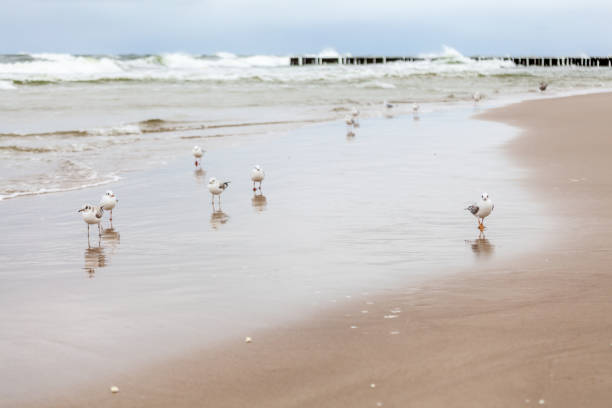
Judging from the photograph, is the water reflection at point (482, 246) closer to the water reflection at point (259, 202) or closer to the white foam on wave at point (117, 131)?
the water reflection at point (259, 202)

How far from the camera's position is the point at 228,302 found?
508cm

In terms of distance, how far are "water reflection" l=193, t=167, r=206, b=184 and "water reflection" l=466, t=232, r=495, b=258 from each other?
5.27 metres

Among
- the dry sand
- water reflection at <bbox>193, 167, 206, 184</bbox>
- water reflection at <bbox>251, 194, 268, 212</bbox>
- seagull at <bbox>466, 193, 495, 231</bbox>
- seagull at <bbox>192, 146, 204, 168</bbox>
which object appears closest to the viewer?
the dry sand

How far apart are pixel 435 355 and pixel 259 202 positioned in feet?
17.4

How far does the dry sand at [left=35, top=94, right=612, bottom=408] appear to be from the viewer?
355 cm

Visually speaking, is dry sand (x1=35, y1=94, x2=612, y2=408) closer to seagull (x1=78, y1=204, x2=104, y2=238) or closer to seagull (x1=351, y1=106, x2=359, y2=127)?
seagull (x1=78, y1=204, x2=104, y2=238)

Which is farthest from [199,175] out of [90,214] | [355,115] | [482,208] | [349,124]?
[355,115]

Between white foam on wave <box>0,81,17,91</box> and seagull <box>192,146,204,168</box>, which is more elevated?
white foam on wave <box>0,81,17,91</box>

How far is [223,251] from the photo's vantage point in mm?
6590

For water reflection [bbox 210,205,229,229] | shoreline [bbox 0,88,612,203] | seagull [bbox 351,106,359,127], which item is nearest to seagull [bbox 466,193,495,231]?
water reflection [bbox 210,205,229,229]

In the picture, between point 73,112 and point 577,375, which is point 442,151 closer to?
point 577,375

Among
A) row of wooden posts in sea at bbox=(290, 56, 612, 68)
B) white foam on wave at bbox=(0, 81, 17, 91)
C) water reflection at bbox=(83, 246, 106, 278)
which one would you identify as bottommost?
water reflection at bbox=(83, 246, 106, 278)

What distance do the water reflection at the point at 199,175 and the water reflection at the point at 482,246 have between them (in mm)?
5272

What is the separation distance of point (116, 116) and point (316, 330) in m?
19.6
